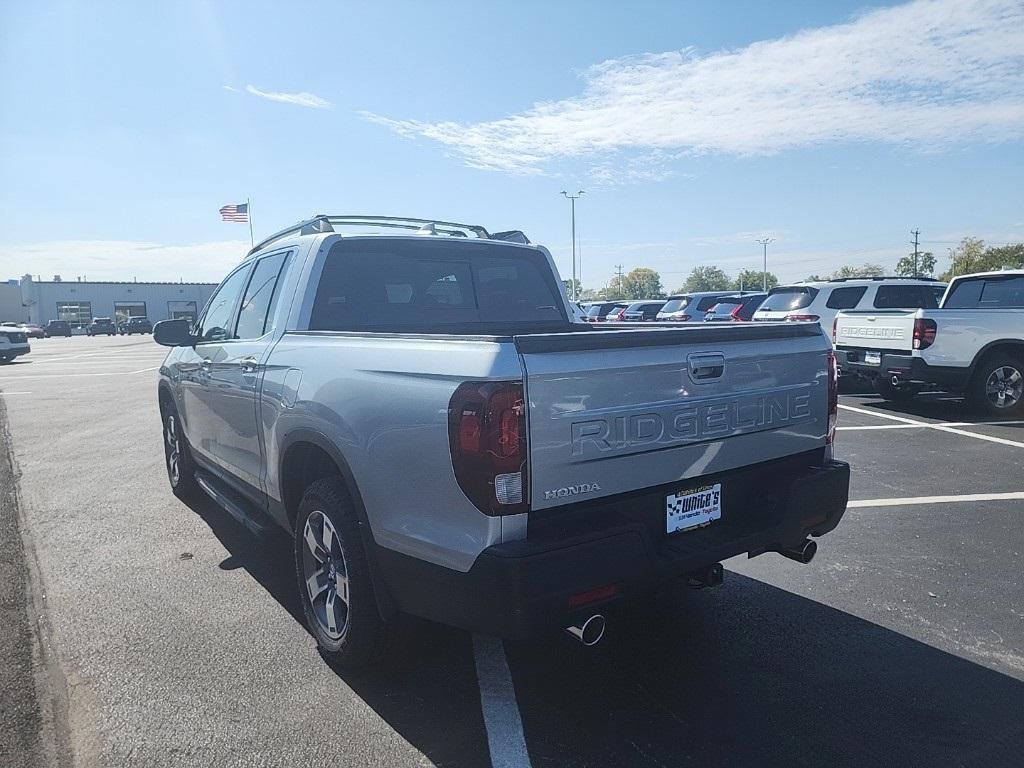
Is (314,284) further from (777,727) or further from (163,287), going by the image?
(163,287)

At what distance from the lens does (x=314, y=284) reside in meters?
3.77

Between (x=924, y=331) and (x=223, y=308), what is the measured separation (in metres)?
8.64

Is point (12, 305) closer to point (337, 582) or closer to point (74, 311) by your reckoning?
point (74, 311)

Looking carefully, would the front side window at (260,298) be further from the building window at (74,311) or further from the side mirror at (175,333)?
the building window at (74,311)

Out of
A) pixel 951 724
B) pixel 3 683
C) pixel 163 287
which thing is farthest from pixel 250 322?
pixel 163 287

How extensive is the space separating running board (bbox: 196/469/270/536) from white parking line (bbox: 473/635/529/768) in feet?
4.52

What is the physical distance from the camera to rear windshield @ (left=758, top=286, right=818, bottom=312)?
13258 millimetres

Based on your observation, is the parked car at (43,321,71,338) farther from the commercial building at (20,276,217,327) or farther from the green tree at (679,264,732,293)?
the green tree at (679,264,732,293)

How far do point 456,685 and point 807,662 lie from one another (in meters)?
1.55

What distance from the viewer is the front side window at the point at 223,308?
16.0 feet

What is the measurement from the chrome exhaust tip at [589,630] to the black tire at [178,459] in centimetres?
425

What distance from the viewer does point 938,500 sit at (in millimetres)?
5617

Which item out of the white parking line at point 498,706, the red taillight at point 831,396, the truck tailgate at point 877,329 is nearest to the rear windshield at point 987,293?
the truck tailgate at point 877,329

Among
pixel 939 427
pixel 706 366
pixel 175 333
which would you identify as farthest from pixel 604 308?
pixel 706 366
